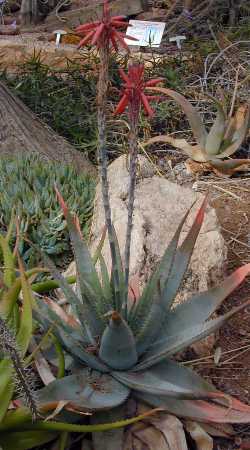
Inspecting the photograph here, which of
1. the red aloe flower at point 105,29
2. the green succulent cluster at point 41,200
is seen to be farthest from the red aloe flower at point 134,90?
the green succulent cluster at point 41,200

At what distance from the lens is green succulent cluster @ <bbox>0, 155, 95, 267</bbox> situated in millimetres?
3746

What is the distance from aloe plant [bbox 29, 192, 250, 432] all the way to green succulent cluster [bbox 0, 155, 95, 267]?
1098mm

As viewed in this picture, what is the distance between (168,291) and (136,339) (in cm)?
20

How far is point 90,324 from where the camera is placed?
2.49 metres

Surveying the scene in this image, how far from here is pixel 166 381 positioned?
2393 mm

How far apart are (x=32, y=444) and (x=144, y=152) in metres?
3.27

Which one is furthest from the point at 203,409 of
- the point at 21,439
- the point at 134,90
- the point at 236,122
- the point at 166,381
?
the point at 236,122

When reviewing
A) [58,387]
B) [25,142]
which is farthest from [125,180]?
[58,387]

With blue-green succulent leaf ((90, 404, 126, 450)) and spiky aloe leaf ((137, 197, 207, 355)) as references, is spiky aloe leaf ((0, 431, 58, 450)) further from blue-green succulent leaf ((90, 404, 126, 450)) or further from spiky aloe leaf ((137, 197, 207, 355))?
spiky aloe leaf ((137, 197, 207, 355))

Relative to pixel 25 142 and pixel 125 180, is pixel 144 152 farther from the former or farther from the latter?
pixel 125 180

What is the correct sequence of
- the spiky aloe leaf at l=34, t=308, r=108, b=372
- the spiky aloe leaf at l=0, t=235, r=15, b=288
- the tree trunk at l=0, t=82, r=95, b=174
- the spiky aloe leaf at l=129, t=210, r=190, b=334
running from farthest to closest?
the tree trunk at l=0, t=82, r=95, b=174 → the spiky aloe leaf at l=0, t=235, r=15, b=288 → the spiky aloe leaf at l=129, t=210, r=190, b=334 → the spiky aloe leaf at l=34, t=308, r=108, b=372

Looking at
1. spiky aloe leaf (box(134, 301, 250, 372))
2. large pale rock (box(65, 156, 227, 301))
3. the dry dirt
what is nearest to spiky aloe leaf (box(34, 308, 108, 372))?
spiky aloe leaf (box(134, 301, 250, 372))

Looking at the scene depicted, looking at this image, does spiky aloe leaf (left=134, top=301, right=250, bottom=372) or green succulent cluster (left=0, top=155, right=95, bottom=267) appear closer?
spiky aloe leaf (left=134, top=301, right=250, bottom=372)

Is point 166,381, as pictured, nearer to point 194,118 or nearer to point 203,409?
point 203,409
